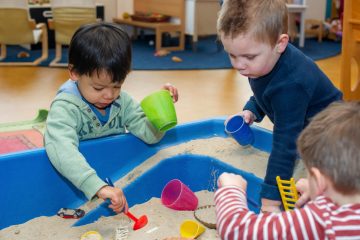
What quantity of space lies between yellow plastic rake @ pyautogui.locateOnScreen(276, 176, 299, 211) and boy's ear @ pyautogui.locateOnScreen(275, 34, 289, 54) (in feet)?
0.82

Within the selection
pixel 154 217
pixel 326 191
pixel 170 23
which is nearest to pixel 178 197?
pixel 154 217

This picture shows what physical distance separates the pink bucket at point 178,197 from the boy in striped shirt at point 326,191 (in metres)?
0.46

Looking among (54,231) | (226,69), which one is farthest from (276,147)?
(226,69)

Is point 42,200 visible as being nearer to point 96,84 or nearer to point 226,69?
point 96,84

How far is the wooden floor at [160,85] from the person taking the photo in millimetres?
2066

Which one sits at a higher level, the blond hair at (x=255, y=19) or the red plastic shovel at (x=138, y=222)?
the blond hair at (x=255, y=19)

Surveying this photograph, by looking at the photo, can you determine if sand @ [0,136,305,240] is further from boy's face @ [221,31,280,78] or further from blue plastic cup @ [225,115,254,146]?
boy's face @ [221,31,280,78]

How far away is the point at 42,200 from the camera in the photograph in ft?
3.56

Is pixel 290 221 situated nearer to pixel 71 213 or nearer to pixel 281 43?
pixel 281 43

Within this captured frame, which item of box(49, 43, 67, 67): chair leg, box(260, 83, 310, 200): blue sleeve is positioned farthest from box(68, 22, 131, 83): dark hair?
box(49, 43, 67, 67): chair leg

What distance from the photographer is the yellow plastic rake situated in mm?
902

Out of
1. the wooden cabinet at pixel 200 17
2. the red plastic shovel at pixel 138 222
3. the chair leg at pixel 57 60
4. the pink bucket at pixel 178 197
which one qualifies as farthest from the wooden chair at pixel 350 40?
the wooden cabinet at pixel 200 17

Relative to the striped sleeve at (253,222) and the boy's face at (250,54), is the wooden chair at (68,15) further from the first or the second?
the striped sleeve at (253,222)

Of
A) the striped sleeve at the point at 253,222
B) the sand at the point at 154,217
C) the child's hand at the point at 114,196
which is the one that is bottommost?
the sand at the point at 154,217
